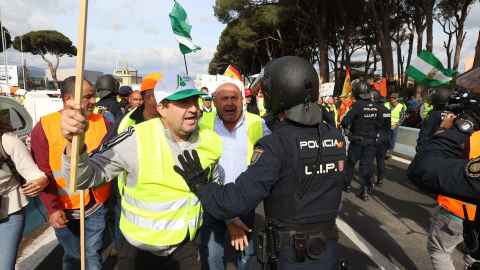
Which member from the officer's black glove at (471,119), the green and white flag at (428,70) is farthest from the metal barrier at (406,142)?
the officer's black glove at (471,119)

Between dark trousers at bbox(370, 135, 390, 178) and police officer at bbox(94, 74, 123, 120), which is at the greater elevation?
police officer at bbox(94, 74, 123, 120)

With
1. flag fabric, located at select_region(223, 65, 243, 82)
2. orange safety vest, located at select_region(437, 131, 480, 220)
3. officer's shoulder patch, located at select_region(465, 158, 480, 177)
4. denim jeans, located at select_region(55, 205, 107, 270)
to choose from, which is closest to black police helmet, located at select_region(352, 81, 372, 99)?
flag fabric, located at select_region(223, 65, 243, 82)

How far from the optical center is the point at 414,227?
13.7 ft

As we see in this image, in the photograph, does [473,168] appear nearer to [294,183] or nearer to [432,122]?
[294,183]

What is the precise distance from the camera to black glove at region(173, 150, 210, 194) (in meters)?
1.80

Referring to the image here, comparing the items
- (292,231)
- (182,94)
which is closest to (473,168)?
(292,231)

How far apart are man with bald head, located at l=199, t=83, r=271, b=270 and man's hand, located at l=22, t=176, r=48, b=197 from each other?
1.24m

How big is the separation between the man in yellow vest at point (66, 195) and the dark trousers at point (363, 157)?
4461mm

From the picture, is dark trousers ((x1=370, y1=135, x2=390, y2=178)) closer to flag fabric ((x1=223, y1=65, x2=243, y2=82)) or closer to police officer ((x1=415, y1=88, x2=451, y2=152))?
police officer ((x1=415, y1=88, x2=451, y2=152))

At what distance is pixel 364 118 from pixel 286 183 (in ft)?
14.5

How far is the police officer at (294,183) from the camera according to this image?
1585 mm

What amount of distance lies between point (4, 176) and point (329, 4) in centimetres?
2207

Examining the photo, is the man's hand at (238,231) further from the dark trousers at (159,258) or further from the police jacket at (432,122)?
the police jacket at (432,122)

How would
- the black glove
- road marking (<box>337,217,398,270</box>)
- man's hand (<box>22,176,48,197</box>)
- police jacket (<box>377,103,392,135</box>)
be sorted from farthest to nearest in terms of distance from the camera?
police jacket (<box>377,103,392,135</box>)
road marking (<box>337,217,398,270</box>)
man's hand (<box>22,176,48,197</box>)
the black glove
